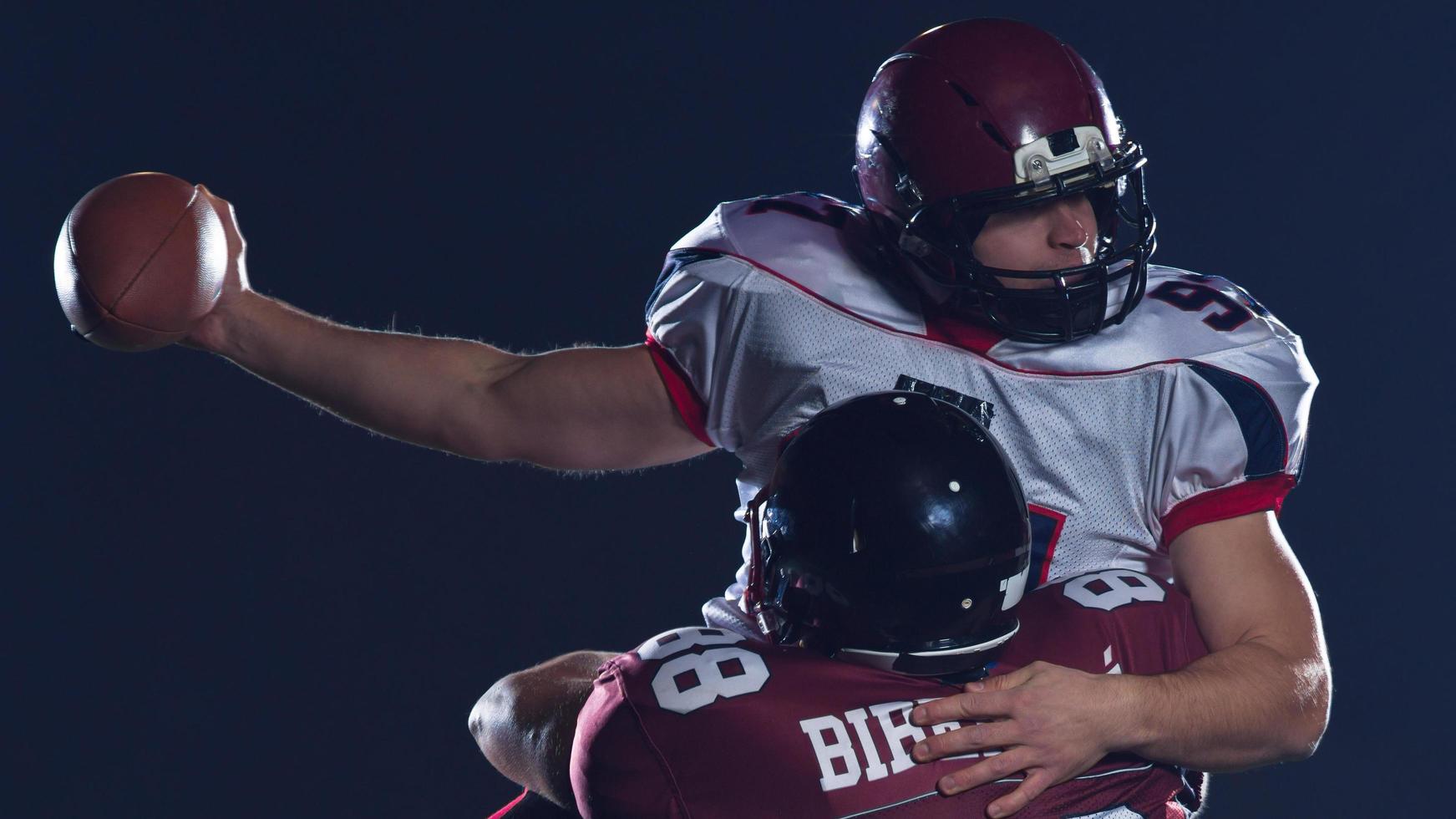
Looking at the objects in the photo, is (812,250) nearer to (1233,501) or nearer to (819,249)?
(819,249)

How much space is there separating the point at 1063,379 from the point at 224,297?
915mm

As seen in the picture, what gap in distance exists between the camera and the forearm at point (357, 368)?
61.7 inches

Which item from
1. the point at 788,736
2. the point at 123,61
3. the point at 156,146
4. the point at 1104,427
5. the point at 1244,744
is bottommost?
the point at 1244,744

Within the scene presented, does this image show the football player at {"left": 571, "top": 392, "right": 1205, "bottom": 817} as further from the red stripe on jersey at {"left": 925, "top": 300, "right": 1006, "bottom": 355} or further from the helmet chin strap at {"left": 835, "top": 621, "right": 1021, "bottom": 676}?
the red stripe on jersey at {"left": 925, "top": 300, "right": 1006, "bottom": 355}

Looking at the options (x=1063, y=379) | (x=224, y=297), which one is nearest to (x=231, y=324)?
(x=224, y=297)

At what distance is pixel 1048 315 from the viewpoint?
4.43ft

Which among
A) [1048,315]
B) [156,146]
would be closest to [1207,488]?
[1048,315]

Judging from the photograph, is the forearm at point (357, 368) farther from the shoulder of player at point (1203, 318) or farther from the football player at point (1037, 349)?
the shoulder of player at point (1203, 318)

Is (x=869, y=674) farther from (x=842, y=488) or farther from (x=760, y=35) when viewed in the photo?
(x=760, y=35)

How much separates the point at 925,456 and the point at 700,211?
5.07ft

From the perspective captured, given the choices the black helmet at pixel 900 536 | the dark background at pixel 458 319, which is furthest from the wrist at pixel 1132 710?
the dark background at pixel 458 319

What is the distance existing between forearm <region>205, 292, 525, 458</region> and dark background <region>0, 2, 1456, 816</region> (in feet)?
3.61

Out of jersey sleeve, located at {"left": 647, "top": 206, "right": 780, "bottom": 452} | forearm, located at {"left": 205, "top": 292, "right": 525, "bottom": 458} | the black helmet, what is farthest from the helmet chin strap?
forearm, located at {"left": 205, "top": 292, "right": 525, "bottom": 458}

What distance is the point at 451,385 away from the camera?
1.60 metres
